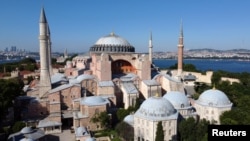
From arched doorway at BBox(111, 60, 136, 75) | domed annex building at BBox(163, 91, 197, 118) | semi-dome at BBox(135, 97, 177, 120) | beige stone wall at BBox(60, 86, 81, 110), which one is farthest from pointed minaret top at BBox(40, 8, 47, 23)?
domed annex building at BBox(163, 91, 197, 118)

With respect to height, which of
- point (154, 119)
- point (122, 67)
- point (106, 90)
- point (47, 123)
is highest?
point (122, 67)

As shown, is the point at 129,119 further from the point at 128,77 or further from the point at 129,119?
the point at 128,77

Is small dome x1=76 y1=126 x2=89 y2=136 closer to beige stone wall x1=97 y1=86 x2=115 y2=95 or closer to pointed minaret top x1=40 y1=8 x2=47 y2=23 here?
beige stone wall x1=97 y1=86 x2=115 y2=95

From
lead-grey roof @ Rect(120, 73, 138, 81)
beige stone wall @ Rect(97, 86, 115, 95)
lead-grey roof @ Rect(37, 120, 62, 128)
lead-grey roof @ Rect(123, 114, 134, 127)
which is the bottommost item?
lead-grey roof @ Rect(37, 120, 62, 128)

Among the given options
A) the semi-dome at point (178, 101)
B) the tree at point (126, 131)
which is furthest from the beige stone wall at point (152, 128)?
the semi-dome at point (178, 101)

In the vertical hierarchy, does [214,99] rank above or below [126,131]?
above

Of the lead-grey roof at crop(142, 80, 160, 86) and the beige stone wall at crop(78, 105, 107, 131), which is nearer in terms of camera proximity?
the beige stone wall at crop(78, 105, 107, 131)

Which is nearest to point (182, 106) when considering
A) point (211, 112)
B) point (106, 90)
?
point (211, 112)
